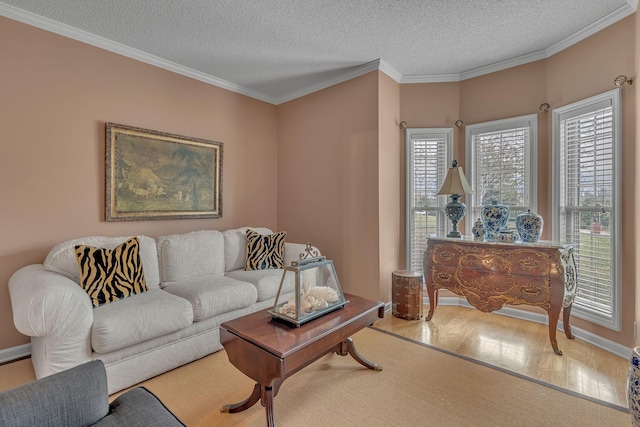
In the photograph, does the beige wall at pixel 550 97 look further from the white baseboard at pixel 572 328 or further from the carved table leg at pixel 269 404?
the carved table leg at pixel 269 404

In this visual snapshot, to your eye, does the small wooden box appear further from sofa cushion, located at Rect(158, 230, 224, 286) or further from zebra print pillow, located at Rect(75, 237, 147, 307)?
zebra print pillow, located at Rect(75, 237, 147, 307)

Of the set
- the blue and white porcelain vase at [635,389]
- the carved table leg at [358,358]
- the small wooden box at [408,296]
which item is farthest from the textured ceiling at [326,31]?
the carved table leg at [358,358]

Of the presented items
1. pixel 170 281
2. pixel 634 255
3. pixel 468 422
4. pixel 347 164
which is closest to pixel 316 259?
pixel 468 422

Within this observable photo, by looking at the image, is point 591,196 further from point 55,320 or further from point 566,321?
point 55,320

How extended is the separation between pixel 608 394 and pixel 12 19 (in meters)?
5.16

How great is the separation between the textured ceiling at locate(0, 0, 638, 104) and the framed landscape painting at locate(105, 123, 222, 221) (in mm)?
834

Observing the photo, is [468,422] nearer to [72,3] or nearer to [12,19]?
[72,3]

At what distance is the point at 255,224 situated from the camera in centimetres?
416

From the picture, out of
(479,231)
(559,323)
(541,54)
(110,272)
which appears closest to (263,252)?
(110,272)

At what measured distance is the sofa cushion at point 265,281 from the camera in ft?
9.14

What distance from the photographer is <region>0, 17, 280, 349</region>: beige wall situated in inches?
93.1

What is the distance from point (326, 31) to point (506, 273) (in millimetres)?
2739

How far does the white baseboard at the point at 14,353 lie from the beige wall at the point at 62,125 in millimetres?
41

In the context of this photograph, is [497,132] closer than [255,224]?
Yes
